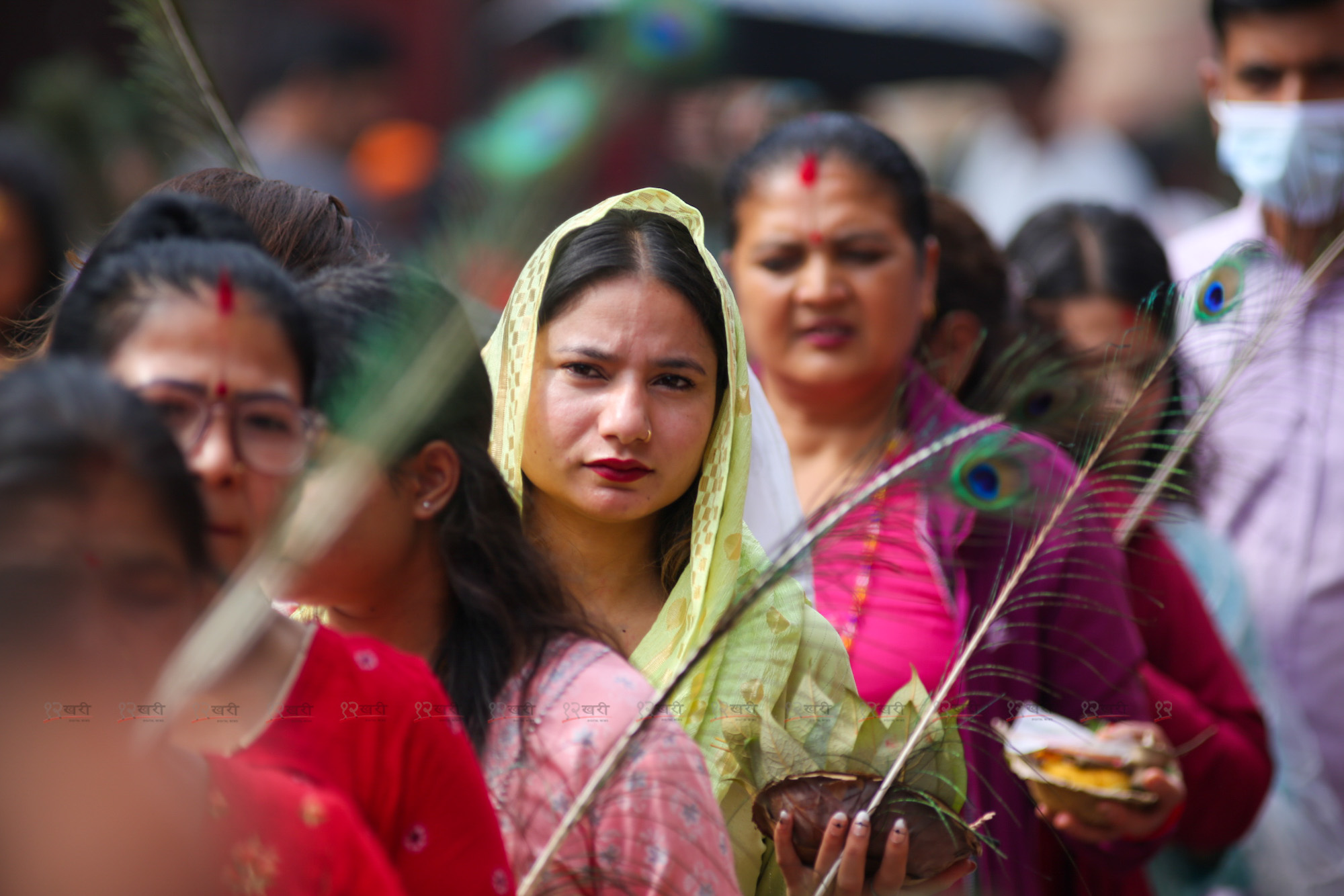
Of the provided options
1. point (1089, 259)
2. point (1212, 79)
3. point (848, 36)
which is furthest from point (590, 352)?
point (848, 36)

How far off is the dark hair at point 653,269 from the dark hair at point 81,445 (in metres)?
0.67

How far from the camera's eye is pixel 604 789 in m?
1.36

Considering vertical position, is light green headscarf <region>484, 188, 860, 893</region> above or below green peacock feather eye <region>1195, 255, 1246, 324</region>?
below

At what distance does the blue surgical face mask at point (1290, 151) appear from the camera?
303 cm

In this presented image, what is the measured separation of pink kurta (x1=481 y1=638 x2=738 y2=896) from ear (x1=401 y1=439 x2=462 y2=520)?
0.66 ft

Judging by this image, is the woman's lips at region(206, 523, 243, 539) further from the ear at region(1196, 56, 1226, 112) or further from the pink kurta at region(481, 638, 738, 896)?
the ear at region(1196, 56, 1226, 112)

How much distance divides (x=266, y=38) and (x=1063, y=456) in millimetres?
6151

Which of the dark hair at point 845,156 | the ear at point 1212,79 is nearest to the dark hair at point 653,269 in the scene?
the dark hair at point 845,156

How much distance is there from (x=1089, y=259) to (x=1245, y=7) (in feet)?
2.80

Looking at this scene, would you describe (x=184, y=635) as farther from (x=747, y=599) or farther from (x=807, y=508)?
(x=807, y=508)

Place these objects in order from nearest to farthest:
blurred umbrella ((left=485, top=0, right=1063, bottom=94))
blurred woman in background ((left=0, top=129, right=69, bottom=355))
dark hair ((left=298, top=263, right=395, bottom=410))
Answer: dark hair ((left=298, top=263, right=395, bottom=410)) → blurred woman in background ((left=0, top=129, right=69, bottom=355)) → blurred umbrella ((left=485, top=0, right=1063, bottom=94))

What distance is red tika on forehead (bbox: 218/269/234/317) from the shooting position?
1198 millimetres

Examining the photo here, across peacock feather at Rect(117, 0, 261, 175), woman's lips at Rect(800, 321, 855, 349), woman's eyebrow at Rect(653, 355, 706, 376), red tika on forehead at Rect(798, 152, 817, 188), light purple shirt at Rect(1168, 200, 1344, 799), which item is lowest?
light purple shirt at Rect(1168, 200, 1344, 799)

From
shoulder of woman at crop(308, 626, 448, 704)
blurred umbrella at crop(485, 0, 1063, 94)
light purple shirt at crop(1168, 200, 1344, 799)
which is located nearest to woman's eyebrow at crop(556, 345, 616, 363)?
shoulder of woman at crop(308, 626, 448, 704)
